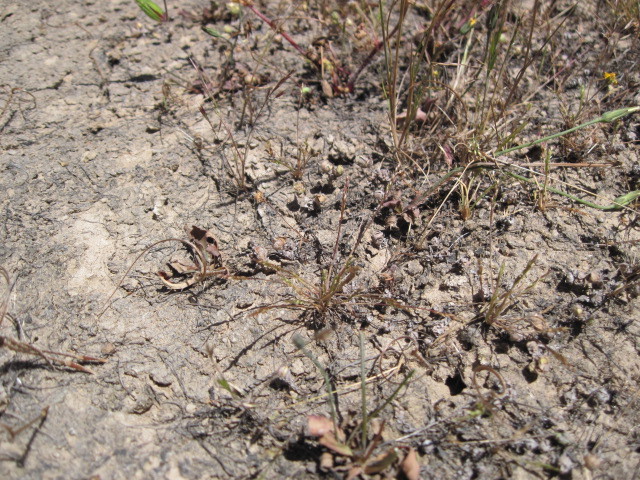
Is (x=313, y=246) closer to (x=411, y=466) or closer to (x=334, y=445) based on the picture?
(x=334, y=445)

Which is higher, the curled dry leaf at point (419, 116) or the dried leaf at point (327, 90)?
the curled dry leaf at point (419, 116)

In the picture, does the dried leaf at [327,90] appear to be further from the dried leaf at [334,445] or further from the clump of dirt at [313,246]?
the dried leaf at [334,445]

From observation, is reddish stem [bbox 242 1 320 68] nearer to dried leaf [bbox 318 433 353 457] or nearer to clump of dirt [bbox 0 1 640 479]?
clump of dirt [bbox 0 1 640 479]

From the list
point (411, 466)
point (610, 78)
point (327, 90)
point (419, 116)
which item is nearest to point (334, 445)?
point (411, 466)

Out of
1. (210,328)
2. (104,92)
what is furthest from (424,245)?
(104,92)

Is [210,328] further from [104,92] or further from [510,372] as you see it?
[104,92]

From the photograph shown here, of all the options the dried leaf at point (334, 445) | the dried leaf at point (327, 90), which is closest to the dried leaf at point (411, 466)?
the dried leaf at point (334, 445)

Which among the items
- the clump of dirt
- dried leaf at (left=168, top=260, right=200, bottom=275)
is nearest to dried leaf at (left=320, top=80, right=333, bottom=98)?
the clump of dirt
